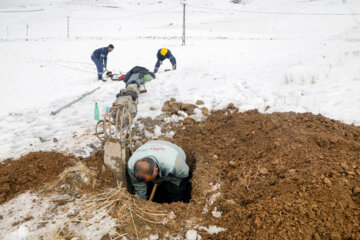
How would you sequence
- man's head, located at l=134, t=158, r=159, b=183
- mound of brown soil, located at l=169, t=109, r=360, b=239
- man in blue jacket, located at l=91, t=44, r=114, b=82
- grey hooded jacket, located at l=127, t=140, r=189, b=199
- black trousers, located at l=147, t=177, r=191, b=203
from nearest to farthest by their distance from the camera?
mound of brown soil, located at l=169, t=109, r=360, b=239
man's head, located at l=134, t=158, r=159, b=183
grey hooded jacket, located at l=127, t=140, r=189, b=199
black trousers, located at l=147, t=177, r=191, b=203
man in blue jacket, located at l=91, t=44, r=114, b=82

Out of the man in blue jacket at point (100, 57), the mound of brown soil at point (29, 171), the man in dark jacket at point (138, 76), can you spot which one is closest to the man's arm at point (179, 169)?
the mound of brown soil at point (29, 171)

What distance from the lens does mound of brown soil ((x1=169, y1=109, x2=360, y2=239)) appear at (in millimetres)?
2105

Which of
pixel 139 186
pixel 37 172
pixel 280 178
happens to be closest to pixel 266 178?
pixel 280 178

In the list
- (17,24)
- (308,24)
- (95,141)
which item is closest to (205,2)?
(308,24)

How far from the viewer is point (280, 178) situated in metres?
2.60

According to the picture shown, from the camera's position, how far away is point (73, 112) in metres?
5.46

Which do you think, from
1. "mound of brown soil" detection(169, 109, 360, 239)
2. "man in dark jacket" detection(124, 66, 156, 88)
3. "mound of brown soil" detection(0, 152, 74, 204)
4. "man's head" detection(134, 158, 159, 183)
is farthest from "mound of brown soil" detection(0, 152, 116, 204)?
"man in dark jacket" detection(124, 66, 156, 88)

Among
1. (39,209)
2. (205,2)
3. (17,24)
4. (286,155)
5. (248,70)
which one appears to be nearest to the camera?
(39,209)

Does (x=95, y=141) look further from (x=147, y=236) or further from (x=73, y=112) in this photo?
(x=147, y=236)

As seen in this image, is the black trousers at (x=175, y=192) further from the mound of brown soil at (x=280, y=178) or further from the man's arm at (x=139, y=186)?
the man's arm at (x=139, y=186)

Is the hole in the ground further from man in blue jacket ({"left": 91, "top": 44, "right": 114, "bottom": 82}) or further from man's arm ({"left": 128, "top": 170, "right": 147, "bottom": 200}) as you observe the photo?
man in blue jacket ({"left": 91, "top": 44, "right": 114, "bottom": 82})

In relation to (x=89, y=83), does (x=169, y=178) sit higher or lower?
lower

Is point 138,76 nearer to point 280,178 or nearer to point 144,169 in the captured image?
point 144,169

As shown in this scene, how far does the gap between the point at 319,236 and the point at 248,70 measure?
234 inches
